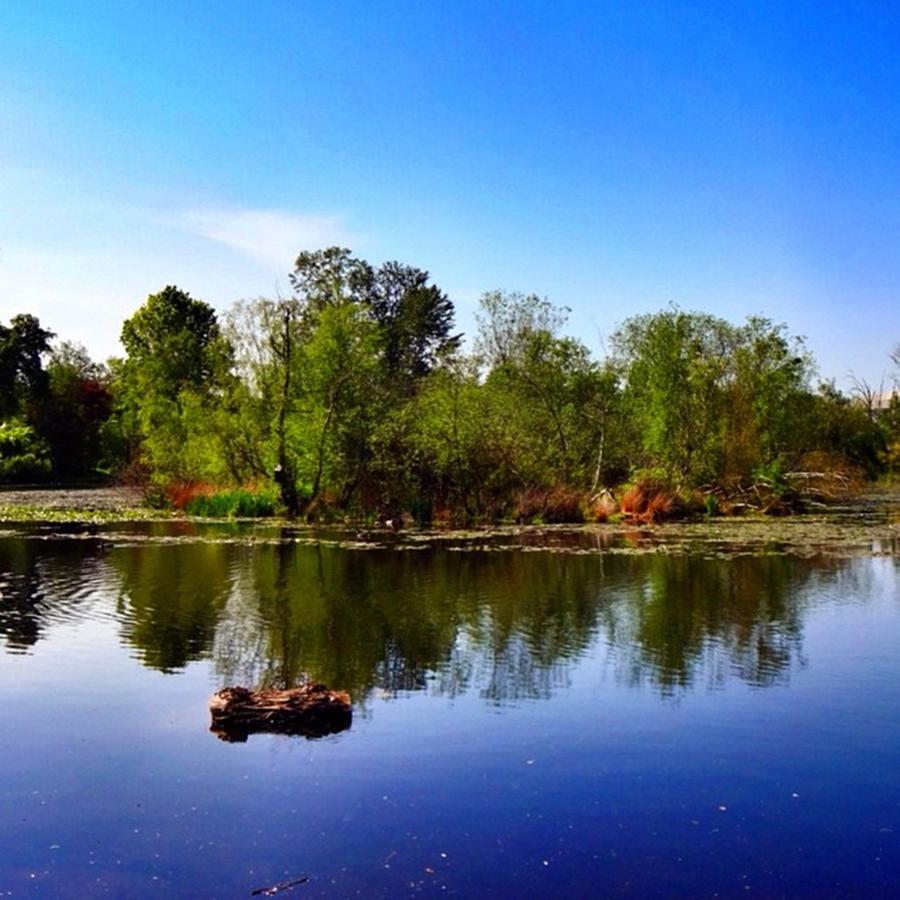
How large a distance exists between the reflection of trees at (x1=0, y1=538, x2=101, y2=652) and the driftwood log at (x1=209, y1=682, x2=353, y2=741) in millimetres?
5016

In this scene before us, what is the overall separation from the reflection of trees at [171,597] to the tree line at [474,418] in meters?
5.77

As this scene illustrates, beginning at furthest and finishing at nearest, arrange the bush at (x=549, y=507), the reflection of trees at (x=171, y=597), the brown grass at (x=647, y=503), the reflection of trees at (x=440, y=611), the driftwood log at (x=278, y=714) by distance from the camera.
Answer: the brown grass at (x=647, y=503)
the bush at (x=549, y=507)
the reflection of trees at (x=171, y=597)
the reflection of trees at (x=440, y=611)
the driftwood log at (x=278, y=714)

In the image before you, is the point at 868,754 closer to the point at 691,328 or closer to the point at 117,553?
the point at 117,553

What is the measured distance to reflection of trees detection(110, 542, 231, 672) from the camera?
13.8 metres

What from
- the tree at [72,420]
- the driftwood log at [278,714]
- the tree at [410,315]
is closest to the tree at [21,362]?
the tree at [72,420]

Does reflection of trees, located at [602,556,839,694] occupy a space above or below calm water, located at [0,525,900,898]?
above

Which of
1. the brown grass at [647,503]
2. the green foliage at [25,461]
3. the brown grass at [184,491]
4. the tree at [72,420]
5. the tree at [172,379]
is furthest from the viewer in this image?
the tree at [72,420]

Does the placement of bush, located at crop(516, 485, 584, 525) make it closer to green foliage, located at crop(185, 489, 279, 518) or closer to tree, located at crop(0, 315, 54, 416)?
green foliage, located at crop(185, 489, 279, 518)

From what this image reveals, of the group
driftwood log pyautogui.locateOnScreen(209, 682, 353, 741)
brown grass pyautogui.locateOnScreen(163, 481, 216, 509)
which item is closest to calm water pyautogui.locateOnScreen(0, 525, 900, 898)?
driftwood log pyautogui.locateOnScreen(209, 682, 353, 741)

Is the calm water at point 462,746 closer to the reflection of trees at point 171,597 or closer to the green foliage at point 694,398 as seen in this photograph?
the reflection of trees at point 171,597

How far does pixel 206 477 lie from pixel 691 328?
2074cm

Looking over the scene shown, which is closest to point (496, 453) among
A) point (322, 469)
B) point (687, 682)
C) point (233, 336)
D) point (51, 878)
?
point (322, 469)

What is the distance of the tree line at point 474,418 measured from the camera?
35.1 meters

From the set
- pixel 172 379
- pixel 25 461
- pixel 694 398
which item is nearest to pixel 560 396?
pixel 694 398
